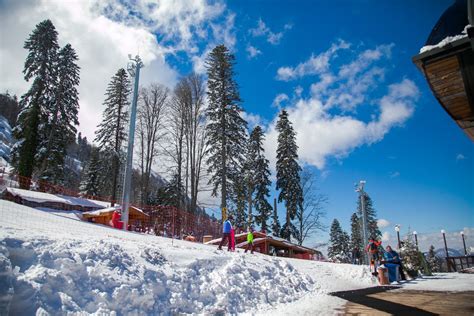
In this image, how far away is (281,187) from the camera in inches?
1378

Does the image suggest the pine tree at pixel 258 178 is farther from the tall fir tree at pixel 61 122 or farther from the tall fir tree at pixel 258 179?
the tall fir tree at pixel 61 122

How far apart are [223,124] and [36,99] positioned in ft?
58.0

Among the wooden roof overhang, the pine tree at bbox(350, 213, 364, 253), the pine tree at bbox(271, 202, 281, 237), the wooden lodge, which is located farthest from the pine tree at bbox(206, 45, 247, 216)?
the pine tree at bbox(350, 213, 364, 253)

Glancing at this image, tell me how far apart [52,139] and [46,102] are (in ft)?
11.9

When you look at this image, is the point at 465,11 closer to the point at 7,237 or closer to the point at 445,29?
the point at 445,29

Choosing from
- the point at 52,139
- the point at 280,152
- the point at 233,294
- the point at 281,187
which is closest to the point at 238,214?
the point at 281,187

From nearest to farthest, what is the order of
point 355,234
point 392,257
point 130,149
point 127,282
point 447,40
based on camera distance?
1. point 447,40
2. point 127,282
3. point 392,257
4. point 130,149
5. point 355,234

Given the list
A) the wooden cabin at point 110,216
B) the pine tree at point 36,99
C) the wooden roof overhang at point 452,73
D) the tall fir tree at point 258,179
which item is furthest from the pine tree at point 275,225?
the wooden roof overhang at point 452,73

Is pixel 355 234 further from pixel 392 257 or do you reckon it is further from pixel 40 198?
pixel 40 198

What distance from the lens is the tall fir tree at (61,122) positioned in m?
27.0

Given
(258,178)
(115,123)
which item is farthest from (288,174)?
(115,123)

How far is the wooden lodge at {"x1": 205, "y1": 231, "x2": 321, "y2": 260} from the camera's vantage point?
2356 cm

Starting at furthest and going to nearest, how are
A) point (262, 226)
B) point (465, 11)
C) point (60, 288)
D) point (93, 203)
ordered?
point (262, 226)
point (93, 203)
point (60, 288)
point (465, 11)

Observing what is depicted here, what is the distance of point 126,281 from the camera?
17.6ft
